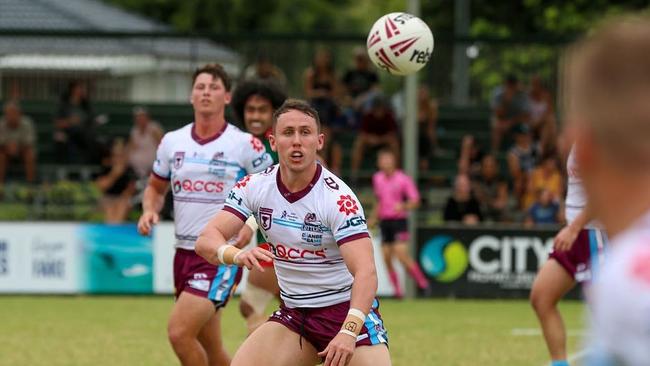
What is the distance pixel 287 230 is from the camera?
5879 mm

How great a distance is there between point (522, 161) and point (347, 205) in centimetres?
1350

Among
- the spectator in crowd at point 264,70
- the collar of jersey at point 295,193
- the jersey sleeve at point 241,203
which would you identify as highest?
the spectator in crowd at point 264,70

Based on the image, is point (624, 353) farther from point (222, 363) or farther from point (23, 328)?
point (23, 328)

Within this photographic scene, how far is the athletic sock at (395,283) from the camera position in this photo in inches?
661

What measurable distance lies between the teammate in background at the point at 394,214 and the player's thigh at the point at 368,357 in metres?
10.8

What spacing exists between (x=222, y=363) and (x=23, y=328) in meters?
5.52

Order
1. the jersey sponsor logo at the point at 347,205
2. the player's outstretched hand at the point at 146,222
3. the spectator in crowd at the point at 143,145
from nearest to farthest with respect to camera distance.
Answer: the jersey sponsor logo at the point at 347,205 → the player's outstretched hand at the point at 146,222 → the spectator in crowd at the point at 143,145

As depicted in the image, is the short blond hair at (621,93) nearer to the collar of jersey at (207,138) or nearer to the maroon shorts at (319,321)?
the maroon shorts at (319,321)

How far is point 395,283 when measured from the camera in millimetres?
16859

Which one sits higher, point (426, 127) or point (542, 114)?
point (542, 114)

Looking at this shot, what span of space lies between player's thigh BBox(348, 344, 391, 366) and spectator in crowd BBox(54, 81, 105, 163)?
46.0 ft

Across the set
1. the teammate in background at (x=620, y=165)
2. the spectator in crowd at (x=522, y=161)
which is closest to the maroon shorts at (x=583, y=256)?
the teammate in background at (x=620, y=165)

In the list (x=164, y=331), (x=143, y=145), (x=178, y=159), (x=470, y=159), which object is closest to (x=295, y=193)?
(x=178, y=159)

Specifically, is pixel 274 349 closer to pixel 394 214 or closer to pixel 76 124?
pixel 394 214
